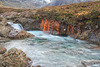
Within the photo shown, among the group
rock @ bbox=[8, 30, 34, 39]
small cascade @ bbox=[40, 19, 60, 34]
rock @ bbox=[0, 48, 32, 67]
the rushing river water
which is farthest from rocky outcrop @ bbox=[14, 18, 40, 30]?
rock @ bbox=[0, 48, 32, 67]

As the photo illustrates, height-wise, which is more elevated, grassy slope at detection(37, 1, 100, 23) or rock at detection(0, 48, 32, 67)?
grassy slope at detection(37, 1, 100, 23)

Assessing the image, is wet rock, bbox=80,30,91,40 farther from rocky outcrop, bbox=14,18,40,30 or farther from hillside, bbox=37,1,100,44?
rocky outcrop, bbox=14,18,40,30

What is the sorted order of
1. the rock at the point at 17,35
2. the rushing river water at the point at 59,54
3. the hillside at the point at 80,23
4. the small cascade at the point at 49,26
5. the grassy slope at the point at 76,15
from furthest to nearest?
the small cascade at the point at 49,26 < the rock at the point at 17,35 < the grassy slope at the point at 76,15 < the hillside at the point at 80,23 < the rushing river water at the point at 59,54

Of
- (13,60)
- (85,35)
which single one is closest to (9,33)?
(13,60)

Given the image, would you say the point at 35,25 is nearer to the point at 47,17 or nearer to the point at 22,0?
the point at 47,17

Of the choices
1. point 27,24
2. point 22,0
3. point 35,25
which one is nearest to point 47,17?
point 35,25

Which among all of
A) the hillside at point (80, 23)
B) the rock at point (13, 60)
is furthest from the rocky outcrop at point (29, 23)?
the rock at point (13, 60)

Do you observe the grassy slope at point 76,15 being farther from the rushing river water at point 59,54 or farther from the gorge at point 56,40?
the rushing river water at point 59,54

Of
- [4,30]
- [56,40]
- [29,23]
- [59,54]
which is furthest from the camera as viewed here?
[29,23]

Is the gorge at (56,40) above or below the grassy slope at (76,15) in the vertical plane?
below

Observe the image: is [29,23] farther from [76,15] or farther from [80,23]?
[80,23]

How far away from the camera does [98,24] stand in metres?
11.9

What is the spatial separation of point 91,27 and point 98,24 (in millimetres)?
967

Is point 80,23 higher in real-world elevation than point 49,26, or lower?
higher
